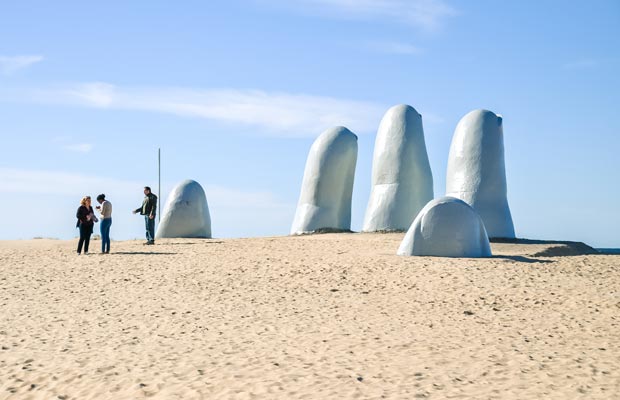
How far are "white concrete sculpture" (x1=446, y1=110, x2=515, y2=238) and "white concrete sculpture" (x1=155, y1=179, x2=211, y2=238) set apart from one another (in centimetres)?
676

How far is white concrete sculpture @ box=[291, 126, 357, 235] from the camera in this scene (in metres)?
20.1

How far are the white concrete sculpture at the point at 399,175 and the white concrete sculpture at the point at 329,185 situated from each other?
92cm

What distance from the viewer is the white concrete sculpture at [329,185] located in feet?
66.0

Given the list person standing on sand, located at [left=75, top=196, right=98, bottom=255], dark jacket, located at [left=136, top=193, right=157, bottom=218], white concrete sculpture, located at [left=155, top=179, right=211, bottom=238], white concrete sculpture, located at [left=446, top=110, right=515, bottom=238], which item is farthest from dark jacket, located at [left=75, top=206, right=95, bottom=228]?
white concrete sculpture, located at [left=446, top=110, right=515, bottom=238]

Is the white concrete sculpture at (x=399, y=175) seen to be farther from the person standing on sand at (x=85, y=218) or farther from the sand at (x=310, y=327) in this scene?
the person standing on sand at (x=85, y=218)

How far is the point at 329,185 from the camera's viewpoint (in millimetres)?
20188

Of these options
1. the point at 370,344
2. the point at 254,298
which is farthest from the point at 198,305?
the point at 370,344

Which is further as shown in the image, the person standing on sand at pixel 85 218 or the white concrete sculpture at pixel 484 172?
the white concrete sculpture at pixel 484 172

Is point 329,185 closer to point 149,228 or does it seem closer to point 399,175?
point 399,175

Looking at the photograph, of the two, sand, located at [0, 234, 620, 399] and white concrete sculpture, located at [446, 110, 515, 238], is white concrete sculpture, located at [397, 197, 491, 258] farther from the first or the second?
white concrete sculpture, located at [446, 110, 515, 238]

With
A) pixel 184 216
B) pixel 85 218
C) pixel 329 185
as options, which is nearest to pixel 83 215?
pixel 85 218

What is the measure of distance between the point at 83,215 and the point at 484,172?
9.26 meters

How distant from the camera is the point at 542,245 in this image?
1731 centimetres

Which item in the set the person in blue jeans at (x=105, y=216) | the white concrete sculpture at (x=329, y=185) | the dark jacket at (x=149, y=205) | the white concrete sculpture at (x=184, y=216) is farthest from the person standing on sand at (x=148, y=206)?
the white concrete sculpture at (x=329, y=185)
